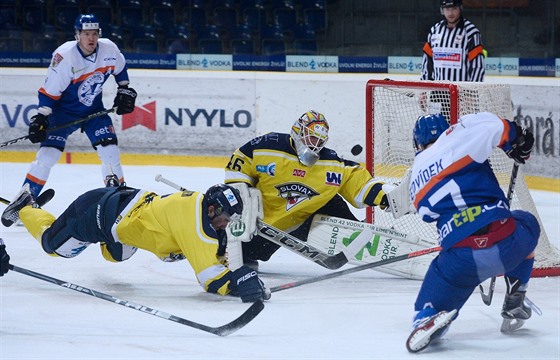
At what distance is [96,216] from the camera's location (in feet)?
14.7

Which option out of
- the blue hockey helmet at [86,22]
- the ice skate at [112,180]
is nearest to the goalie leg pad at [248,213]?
the ice skate at [112,180]

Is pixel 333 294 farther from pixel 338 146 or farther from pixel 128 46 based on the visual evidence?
pixel 128 46

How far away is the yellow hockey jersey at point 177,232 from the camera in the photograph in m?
4.13

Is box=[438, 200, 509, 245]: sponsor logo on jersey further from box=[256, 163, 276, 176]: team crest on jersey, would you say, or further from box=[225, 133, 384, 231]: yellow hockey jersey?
box=[256, 163, 276, 176]: team crest on jersey

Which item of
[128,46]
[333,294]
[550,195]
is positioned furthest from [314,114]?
[128,46]

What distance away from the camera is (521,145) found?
3848 millimetres

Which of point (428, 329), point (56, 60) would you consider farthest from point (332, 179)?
point (56, 60)

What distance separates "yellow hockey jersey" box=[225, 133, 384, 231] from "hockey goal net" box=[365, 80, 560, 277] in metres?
0.59

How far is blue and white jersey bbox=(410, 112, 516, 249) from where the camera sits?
139 inches

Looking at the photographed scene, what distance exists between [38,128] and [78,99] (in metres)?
0.37

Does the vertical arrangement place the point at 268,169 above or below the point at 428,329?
above

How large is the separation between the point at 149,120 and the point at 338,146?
64.2 inches

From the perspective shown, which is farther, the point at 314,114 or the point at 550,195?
the point at 550,195

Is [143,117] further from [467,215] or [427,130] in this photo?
[467,215]
